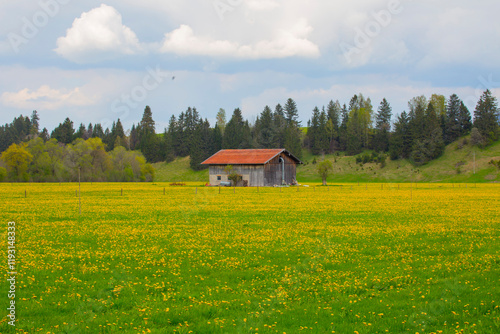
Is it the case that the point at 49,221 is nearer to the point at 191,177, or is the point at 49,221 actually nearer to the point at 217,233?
the point at 217,233

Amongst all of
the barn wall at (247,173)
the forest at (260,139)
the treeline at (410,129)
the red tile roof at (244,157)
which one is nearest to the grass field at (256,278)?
the barn wall at (247,173)

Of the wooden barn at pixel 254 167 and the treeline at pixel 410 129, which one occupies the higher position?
the treeline at pixel 410 129

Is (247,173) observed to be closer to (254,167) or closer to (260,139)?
(254,167)

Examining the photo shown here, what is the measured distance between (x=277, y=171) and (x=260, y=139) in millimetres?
74621

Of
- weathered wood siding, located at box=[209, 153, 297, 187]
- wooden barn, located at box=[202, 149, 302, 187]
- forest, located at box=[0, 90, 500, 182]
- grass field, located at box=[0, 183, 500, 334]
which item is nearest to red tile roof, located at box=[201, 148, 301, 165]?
wooden barn, located at box=[202, 149, 302, 187]

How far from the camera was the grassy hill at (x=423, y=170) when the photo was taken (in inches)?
4481

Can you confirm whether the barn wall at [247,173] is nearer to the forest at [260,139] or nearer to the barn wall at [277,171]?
→ the barn wall at [277,171]

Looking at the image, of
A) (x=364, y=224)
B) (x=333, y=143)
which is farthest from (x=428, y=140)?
(x=364, y=224)

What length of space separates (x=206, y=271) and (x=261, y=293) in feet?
9.10

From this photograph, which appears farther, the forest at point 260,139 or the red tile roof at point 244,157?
the forest at point 260,139

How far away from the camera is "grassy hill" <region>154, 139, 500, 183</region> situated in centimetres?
11381

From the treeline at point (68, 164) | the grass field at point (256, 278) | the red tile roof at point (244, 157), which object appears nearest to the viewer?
the grass field at point (256, 278)

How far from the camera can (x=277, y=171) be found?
8738cm

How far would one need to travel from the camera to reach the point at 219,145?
165 metres
